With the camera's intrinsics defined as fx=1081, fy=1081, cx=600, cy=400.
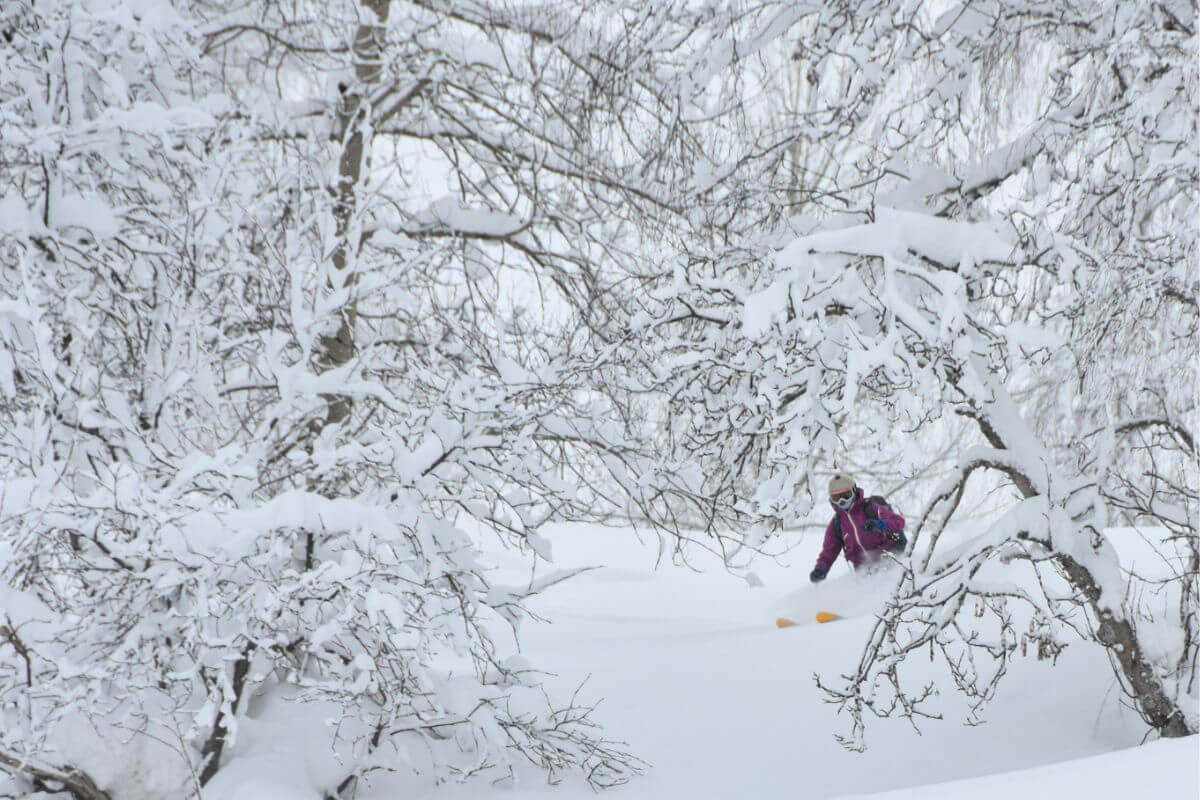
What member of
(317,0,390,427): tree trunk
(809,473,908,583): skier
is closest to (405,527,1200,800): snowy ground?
(809,473,908,583): skier

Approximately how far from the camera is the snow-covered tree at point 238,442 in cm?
398

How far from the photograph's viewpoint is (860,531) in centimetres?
800

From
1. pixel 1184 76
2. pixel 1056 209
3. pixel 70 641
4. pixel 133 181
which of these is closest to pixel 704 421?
pixel 1056 209

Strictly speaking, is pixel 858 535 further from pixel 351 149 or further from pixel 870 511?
pixel 351 149

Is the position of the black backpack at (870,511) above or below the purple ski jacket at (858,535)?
above

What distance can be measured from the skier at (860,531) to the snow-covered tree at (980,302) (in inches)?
83.7

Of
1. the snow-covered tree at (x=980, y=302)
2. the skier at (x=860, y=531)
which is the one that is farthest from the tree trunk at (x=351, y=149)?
the skier at (x=860, y=531)

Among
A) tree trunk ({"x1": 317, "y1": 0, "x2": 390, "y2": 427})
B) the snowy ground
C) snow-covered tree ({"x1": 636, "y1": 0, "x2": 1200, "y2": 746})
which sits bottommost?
the snowy ground

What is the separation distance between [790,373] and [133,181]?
11.9ft

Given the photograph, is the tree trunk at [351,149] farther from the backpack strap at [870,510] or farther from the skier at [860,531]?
the backpack strap at [870,510]

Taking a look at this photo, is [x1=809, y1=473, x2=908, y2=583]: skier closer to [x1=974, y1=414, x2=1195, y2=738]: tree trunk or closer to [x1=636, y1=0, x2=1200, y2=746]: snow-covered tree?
[x1=636, y1=0, x2=1200, y2=746]: snow-covered tree

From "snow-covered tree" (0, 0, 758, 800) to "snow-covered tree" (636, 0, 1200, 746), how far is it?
652 mm

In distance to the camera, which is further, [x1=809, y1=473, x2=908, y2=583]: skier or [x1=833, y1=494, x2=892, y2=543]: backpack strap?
[x1=833, y1=494, x2=892, y2=543]: backpack strap

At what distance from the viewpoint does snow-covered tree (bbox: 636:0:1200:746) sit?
4.08m
